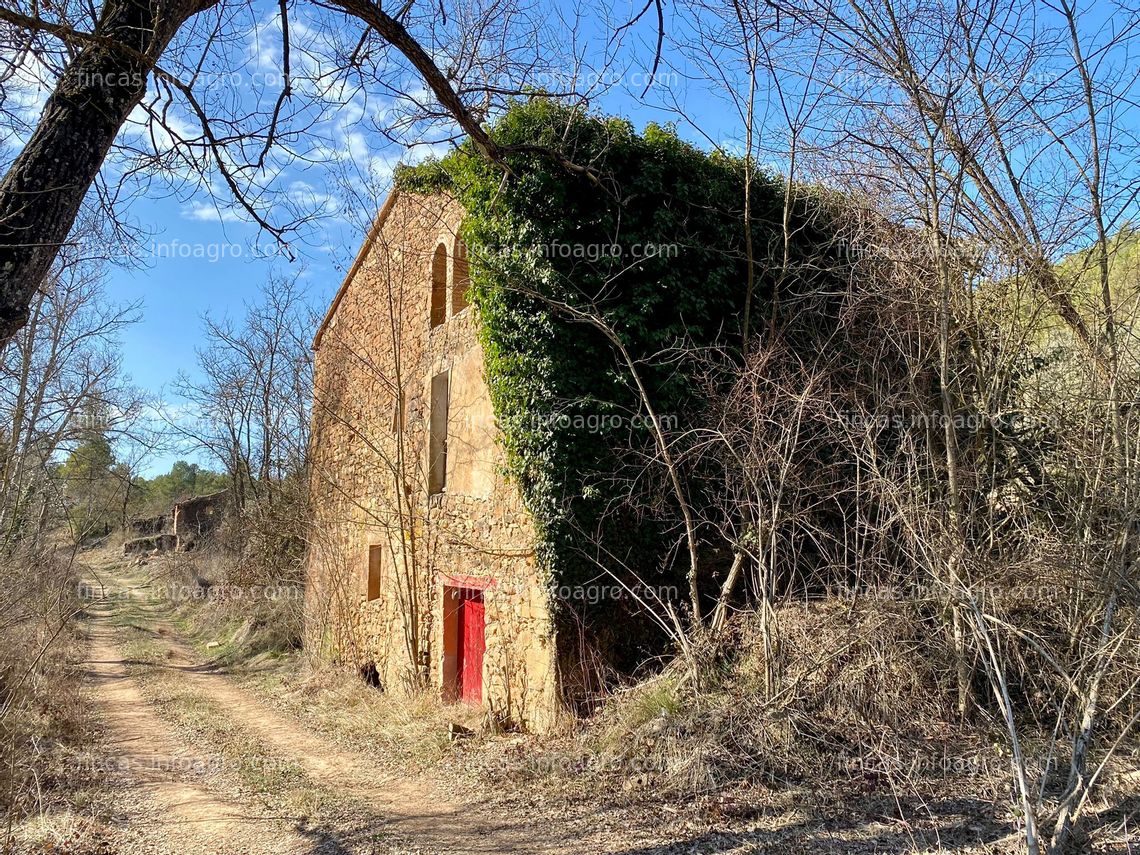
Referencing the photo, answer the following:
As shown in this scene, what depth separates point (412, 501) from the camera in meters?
11.8

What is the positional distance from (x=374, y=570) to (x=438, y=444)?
3286mm

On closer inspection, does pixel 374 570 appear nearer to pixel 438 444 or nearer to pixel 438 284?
pixel 438 444

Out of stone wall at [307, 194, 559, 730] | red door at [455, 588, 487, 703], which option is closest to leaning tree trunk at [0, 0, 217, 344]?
stone wall at [307, 194, 559, 730]

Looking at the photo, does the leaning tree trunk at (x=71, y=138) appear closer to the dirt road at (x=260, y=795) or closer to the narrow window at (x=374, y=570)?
the dirt road at (x=260, y=795)

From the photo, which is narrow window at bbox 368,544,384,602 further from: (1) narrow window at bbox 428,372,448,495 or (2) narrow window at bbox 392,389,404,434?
(1) narrow window at bbox 428,372,448,495

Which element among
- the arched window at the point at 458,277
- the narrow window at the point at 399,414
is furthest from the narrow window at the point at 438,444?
the arched window at the point at 458,277

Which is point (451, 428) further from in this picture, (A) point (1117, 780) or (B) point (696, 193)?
(A) point (1117, 780)

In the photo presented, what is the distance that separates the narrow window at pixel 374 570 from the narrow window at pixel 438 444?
2.54m

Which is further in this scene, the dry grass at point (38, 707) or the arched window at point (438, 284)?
the arched window at point (438, 284)

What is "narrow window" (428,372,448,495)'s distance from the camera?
454 inches

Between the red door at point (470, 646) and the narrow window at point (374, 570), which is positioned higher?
the narrow window at point (374, 570)

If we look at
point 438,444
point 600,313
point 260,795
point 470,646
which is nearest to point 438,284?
point 438,444

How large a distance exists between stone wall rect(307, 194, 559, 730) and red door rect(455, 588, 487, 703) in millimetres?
245

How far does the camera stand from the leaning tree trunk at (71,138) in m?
3.21
